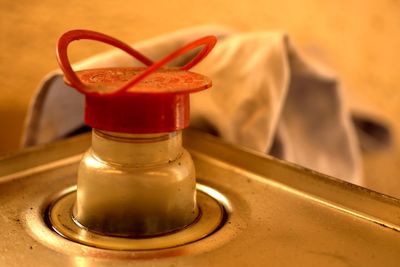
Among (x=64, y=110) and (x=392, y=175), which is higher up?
(x=64, y=110)

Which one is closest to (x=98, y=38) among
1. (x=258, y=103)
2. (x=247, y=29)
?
(x=258, y=103)

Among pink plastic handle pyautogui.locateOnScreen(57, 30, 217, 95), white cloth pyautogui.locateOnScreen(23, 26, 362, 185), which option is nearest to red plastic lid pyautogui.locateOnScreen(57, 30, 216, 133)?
pink plastic handle pyautogui.locateOnScreen(57, 30, 217, 95)

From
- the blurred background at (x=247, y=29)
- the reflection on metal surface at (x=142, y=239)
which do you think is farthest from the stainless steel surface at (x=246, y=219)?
the blurred background at (x=247, y=29)

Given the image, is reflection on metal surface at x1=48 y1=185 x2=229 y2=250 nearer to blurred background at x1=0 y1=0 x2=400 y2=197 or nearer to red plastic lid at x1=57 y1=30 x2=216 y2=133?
red plastic lid at x1=57 y1=30 x2=216 y2=133

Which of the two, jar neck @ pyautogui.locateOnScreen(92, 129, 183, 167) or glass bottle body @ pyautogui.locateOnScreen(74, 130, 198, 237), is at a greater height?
jar neck @ pyautogui.locateOnScreen(92, 129, 183, 167)

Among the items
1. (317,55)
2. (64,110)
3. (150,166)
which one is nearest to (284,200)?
(150,166)

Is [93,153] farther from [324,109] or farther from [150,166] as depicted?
[324,109]
